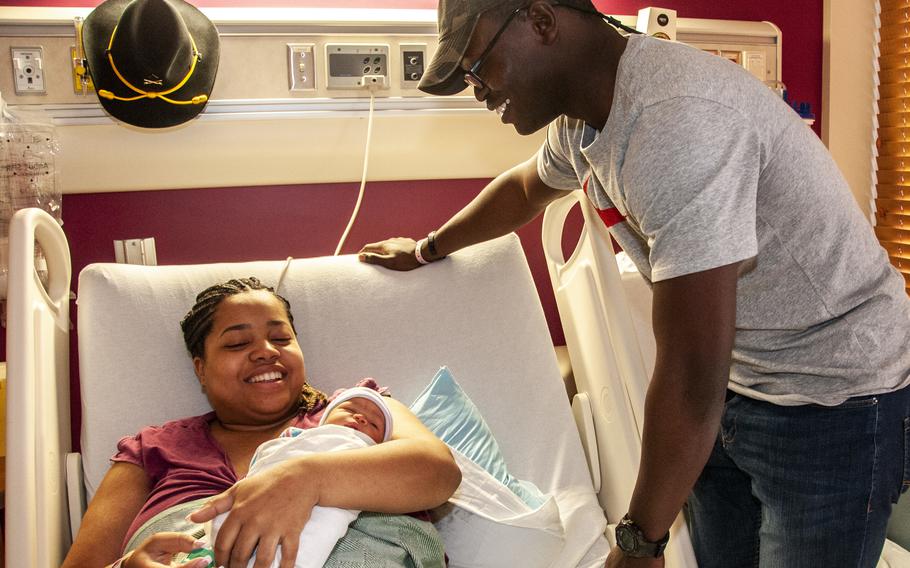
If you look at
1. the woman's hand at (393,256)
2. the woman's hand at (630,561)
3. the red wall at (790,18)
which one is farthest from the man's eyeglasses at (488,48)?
the red wall at (790,18)

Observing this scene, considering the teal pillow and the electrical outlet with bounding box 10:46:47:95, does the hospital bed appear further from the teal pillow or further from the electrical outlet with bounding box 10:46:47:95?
the electrical outlet with bounding box 10:46:47:95

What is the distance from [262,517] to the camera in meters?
1.31

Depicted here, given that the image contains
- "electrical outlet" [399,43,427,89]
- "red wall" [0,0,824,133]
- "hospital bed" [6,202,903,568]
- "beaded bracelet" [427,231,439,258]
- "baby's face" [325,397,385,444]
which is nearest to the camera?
"baby's face" [325,397,385,444]

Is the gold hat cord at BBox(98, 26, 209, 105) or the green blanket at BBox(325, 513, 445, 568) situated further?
the gold hat cord at BBox(98, 26, 209, 105)

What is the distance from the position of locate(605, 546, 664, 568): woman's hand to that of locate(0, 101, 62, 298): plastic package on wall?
4.89ft

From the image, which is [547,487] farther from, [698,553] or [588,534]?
[698,553]

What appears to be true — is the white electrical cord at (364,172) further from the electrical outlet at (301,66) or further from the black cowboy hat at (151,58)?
the black cowboy hat at (151,58)

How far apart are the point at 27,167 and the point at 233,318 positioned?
757 millimetres

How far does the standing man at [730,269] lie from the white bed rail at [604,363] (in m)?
0.36

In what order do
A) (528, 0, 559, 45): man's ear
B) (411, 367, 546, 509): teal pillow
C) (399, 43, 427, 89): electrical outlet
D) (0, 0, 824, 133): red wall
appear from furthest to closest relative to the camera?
(0, 0, 824, 133): red wall
(399, 43, 427, 89): electrical outlet
(411, 367, 546, 509): teal pillow
(528, 0, 559, 45): man's ear

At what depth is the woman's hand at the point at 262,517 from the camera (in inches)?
50.9

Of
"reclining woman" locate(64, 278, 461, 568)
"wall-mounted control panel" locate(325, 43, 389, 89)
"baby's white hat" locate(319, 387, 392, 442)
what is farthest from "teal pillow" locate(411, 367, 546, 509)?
"wall-mounted control panel" locate(325, 43, 389, 89)

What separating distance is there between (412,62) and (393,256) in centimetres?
66

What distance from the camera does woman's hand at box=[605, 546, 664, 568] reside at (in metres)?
1.27
